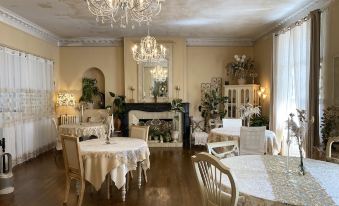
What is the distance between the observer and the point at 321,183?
7.36ft

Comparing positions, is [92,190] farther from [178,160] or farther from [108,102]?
[108,102]

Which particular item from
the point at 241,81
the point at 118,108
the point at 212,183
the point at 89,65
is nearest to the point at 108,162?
the point at 212,183

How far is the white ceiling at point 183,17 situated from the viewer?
18.5 feet

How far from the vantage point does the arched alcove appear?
376 inches

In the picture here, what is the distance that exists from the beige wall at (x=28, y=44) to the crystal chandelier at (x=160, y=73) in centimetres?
295

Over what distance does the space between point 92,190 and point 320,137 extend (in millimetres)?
3836

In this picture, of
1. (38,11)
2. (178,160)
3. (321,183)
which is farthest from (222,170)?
(38,11)

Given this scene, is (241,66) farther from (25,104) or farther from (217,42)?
(25,104)

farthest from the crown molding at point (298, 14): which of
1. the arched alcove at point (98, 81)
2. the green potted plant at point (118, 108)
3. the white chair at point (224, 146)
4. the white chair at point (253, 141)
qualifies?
the arched alcove at point (98, 81)

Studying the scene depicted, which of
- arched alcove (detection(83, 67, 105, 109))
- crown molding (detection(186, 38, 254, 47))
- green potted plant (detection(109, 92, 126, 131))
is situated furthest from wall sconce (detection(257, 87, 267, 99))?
arched alcove (detection(83, 67, 105, 109))

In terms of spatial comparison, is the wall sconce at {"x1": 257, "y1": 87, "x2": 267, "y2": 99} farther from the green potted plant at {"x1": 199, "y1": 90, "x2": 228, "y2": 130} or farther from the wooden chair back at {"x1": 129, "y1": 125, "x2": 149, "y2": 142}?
the wooden chair back at {"x1": 129, "y1": 125, "x2": 149, "y2": 142}

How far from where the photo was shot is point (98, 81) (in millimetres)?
9672

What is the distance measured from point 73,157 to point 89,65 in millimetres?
5875

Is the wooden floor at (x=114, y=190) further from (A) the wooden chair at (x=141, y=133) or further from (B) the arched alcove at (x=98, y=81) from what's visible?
(B) the arched alcove at (x=98, y=81)
